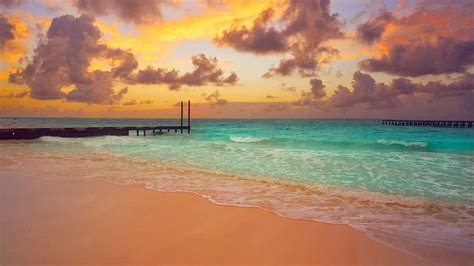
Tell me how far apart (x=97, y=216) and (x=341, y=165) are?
11.3m

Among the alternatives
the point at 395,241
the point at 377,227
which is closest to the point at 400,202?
the point at 377,227

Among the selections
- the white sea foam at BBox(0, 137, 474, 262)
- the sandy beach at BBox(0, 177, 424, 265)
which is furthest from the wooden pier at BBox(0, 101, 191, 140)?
the sandy beach at BBox(0, 177, 424, 265)

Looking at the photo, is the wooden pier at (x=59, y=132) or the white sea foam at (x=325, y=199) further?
the wooden pier at (x=59, y=132)

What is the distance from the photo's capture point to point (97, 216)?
5500 mm

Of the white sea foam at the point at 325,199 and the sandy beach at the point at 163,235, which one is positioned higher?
the sandy beach at the point at 163,235

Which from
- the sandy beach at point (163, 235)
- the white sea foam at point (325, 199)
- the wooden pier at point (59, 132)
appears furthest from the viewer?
the wooden pier at point (59, 132)

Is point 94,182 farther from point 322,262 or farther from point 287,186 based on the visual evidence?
point 322,262

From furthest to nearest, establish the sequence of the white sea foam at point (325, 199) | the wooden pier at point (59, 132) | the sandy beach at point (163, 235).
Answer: the wooden pier at point (59, 132)
the white sea foam at point (325, 199)
the sandy beach at point (163, 235)

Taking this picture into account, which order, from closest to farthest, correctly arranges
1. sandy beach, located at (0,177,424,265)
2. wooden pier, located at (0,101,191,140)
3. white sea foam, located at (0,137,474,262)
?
1. sandy beach, located at (0,177,424,265)
2. white sea foam, located at (0,137,474,262)
3. wooden pier, located at (0,101,191,140)

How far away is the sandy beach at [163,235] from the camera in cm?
393

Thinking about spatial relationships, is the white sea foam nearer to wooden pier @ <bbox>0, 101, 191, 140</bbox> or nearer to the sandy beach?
the sandy beach

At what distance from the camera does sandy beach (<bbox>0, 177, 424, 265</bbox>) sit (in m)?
3.93

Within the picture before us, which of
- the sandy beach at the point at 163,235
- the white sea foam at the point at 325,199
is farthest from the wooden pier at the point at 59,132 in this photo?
the sandy beach at the point at 163,235

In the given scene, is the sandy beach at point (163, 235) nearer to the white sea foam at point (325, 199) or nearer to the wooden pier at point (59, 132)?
the white sea foam at point (325, 199)
